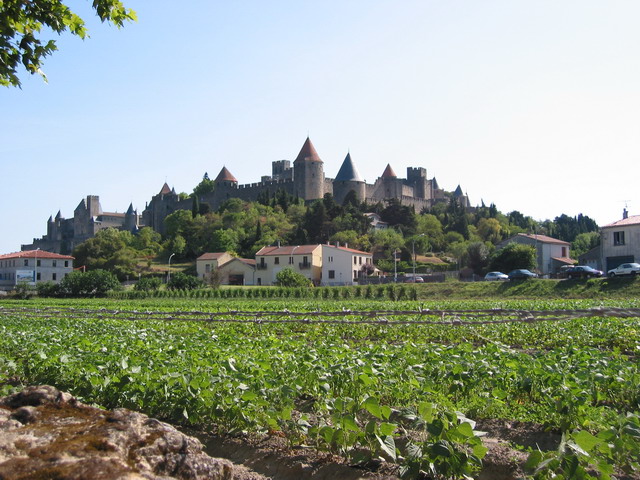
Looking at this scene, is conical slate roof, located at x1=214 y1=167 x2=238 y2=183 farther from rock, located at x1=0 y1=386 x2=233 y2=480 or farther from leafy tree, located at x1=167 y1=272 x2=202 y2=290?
rock, located at x1=0 y1=386 x2=233 y2=480

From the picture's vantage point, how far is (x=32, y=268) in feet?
246

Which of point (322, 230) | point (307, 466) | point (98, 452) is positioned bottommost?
point (307, 466)

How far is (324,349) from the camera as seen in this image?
9148 mm

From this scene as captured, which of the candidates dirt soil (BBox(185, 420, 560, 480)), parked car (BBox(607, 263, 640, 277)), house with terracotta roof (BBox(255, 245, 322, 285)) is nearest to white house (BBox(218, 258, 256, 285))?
house with terracotta roof (BBox(255, 245, 322, 285))

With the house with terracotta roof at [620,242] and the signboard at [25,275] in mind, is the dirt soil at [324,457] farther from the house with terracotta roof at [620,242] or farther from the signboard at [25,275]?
the signboard at [25,275]

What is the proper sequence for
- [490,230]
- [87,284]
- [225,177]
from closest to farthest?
[87,284] < [490,230] < [225,177]

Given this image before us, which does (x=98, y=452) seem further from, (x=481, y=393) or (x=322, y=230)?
(x=322, y=230)

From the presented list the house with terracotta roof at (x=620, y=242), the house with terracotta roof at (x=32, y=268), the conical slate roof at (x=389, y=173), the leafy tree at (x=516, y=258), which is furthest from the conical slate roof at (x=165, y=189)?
the house with terracotta roof at (x=620, y=242)

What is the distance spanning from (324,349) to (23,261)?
75397mm

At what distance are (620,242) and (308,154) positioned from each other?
68.9 meters

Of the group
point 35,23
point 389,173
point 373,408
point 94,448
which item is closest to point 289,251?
point 389,173

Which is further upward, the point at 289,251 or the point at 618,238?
the point at 289,251

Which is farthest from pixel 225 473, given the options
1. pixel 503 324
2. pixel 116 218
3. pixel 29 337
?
pixel 116 218

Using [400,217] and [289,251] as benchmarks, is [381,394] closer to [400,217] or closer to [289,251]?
[289,251]
